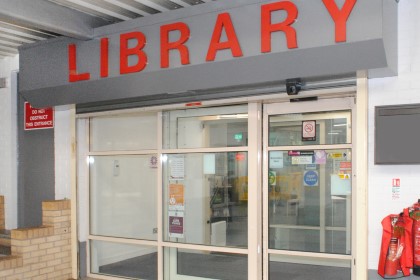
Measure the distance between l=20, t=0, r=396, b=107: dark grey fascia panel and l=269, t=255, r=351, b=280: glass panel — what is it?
76.3 inches

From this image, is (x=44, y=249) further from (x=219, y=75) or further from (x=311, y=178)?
(x=311, y=178)

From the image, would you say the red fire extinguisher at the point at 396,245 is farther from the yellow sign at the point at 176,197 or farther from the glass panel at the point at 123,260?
the glass panel at the point at 123,260

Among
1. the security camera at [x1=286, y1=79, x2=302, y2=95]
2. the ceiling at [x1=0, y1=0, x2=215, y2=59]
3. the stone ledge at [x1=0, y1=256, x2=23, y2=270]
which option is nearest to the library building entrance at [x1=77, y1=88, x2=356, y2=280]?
the security camera at [x1=286, y1=79, x2=302, y2=95]

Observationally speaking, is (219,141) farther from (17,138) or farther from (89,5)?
(17,138)

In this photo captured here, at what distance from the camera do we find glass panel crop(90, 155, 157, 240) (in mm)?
6055

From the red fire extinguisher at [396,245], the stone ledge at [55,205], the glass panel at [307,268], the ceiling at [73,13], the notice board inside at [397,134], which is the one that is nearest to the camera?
the red fire extinguisher at [396,245]

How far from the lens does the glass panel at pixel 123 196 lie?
6.05m

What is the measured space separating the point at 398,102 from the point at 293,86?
0.96 meters

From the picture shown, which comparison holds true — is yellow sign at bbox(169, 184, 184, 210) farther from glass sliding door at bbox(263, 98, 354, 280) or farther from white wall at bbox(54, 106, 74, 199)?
white wall at bbox(54, 106, 74, 199)

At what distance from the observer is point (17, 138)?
6.56 meters

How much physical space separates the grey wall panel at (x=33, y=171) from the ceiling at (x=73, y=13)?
5.41 feet

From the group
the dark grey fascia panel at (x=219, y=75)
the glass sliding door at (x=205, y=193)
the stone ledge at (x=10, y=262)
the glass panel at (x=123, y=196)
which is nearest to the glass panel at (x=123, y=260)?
the glass panel at (x=123, y=196)

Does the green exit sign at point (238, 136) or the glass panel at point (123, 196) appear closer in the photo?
the green exit sign at point (238, 136)

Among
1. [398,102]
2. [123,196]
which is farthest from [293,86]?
[123,196]
